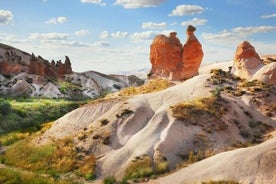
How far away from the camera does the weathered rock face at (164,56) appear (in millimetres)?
59562

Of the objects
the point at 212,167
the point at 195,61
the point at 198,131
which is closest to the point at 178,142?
the point at 198,131

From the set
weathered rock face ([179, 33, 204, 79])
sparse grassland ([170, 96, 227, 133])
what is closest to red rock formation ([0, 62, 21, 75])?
weathered rock face ([179, 33, 204, 79])

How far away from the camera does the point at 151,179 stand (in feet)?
96.1

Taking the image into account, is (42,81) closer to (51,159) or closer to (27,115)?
(27,115)

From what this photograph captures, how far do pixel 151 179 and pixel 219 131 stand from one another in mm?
10746

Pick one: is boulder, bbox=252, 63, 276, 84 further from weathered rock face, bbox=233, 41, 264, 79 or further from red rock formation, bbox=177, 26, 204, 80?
red rock formation, bbox=177, 26, 204, 80

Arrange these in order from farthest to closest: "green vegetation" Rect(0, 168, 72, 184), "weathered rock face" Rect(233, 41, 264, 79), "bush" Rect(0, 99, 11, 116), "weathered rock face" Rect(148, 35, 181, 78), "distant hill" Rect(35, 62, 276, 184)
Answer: "weathered rock face" Rect(148, 35, 181, 78) < "bush" Rect(0, 99, 11, 116) < "weathered rock face" Rect(233, 41, 264, 79) < "distant hill" Rect(35, 62, 276, 184) < "green vegetation" Rect(0, 168, 72, 184)

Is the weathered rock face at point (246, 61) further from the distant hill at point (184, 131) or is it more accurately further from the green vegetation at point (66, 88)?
the green vegetation at point (66, 88)

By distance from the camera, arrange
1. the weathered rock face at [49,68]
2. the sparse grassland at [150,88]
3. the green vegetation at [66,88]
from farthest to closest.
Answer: the weathered rock face at [49,68], the green vegetation at [66,88], the sparse grassland at [150,88]

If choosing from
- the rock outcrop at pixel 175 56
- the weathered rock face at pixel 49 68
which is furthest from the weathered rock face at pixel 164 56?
the weathered rock face at pixel 49 68

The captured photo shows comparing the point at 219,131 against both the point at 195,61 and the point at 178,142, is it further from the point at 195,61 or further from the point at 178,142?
the point at 195,61

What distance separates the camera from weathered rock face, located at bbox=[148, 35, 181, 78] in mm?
59562

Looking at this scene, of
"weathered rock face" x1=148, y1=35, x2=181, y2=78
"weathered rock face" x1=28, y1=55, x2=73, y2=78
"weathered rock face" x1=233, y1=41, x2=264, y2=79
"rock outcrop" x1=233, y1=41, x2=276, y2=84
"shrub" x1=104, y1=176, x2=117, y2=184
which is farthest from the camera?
"weathered rock face" x1=28, y1=55, x2=73, y2=78

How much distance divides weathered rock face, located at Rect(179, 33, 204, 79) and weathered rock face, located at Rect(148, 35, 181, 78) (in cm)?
124
